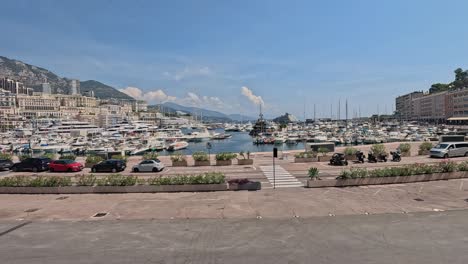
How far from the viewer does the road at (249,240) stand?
9.91m

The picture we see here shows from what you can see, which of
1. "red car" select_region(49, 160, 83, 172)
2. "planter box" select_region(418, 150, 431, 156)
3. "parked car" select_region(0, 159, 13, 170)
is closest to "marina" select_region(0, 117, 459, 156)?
"planter box" select_region(418, 150, 431, 156)

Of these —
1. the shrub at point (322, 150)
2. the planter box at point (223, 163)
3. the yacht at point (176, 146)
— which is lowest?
the yacht at point (176, 146)

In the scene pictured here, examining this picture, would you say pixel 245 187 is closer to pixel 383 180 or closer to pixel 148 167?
pixel 383 180

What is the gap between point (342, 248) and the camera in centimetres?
1053

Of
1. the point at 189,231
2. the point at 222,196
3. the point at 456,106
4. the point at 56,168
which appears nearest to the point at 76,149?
the point at 56,168

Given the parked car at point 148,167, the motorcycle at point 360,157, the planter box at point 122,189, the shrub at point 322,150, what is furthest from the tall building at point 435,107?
the planter box at point 122,189

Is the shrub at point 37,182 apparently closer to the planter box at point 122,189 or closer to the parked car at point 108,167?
the planter box at point 122,189

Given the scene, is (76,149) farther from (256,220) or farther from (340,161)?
(256,220)

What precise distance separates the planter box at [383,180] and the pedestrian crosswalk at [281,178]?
67.2 inches

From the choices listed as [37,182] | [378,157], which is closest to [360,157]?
[378,157]

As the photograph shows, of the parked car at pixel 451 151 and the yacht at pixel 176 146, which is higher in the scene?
the parked car at pixel 451 151

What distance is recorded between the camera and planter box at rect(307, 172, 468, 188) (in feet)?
72.1

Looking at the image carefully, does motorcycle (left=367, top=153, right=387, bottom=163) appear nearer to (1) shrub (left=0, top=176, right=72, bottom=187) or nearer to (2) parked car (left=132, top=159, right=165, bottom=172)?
(2) parked car (left=132, top=159, right=165, bottom=172)

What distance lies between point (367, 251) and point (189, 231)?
23.4ft
